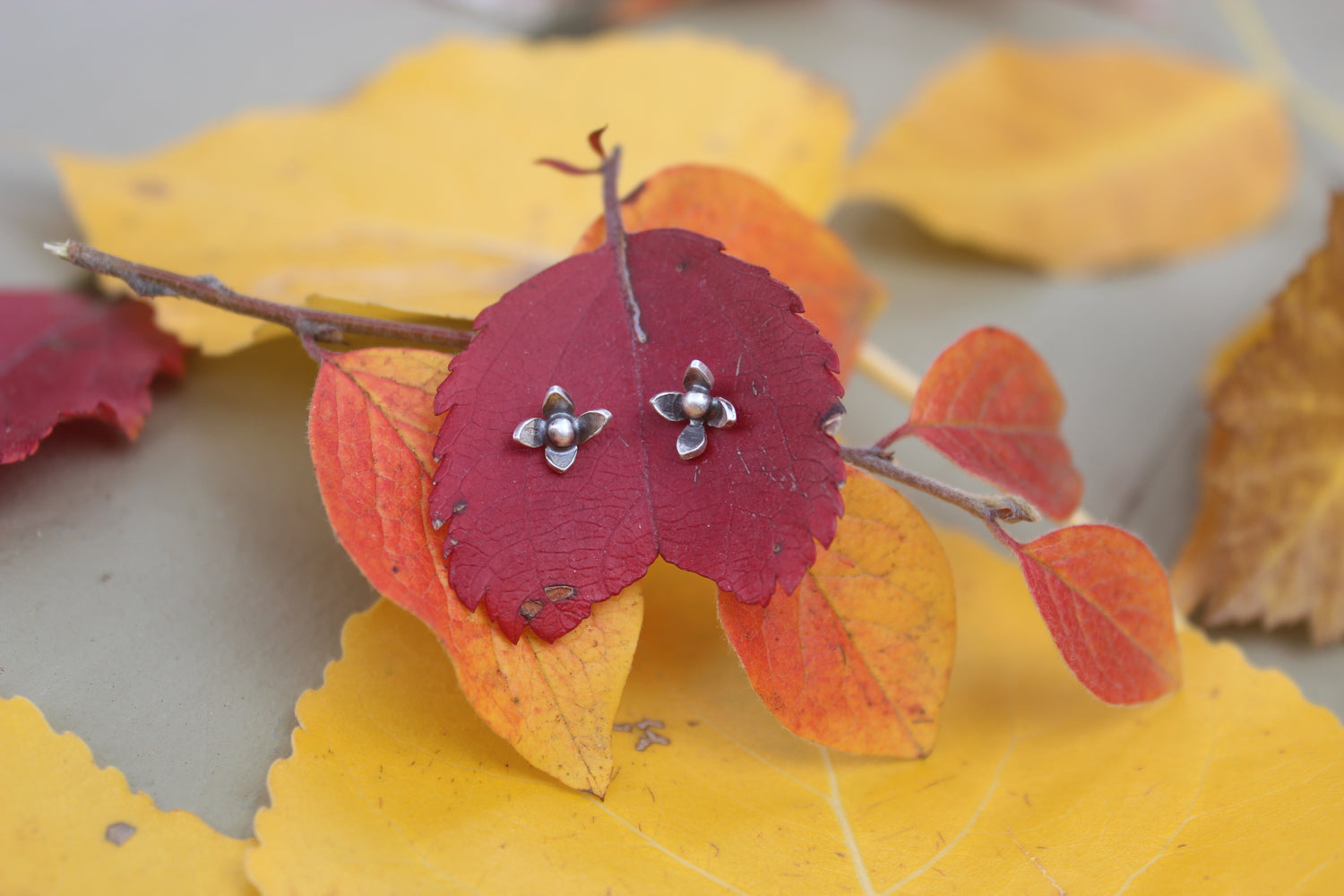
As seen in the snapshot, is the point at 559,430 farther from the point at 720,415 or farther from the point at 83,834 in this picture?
the point at 83,834

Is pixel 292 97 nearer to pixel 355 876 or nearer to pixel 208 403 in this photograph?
pixel 208 403

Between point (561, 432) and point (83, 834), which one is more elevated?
point (561, 432)

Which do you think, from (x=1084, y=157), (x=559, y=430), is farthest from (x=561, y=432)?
(x=1084, y=157)

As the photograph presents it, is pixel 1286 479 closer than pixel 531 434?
No

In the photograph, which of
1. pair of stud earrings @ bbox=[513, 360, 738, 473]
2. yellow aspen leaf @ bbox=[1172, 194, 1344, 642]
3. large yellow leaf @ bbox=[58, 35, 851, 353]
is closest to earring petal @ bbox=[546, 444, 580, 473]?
pair of stud earrings @ bbox=[513, 360, 738, 473]

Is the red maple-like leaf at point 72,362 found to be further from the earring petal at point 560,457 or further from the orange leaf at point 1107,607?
the orange leaf at point 1107,607

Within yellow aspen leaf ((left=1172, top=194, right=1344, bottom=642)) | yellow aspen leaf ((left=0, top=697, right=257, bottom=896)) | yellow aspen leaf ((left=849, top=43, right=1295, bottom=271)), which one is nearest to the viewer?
yellow aspen leaf ((left=0, top=697, right=257, bottom=896))

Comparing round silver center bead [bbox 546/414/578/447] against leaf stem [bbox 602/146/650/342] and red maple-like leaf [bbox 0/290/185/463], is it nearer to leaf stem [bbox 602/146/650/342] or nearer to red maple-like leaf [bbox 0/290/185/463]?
leaf stem [bbox 602/146/650/342]

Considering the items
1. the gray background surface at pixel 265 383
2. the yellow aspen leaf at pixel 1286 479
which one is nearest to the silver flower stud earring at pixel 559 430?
the gray background surface at pixel 265 383
